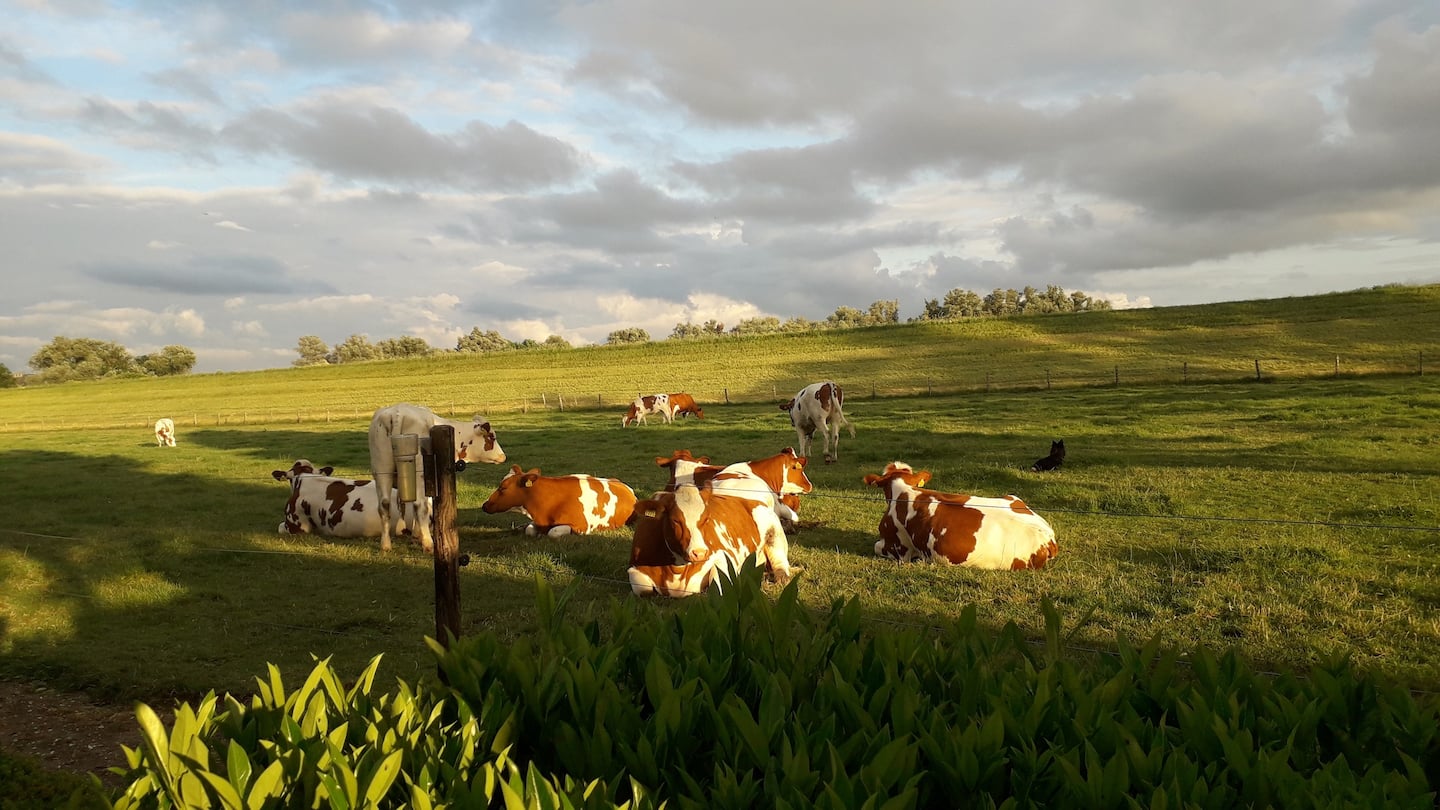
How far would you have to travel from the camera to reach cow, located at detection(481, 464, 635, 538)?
34.3ft

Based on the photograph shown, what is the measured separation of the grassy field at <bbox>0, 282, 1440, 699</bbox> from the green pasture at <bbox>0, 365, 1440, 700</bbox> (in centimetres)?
4

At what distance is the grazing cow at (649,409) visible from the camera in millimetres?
28062

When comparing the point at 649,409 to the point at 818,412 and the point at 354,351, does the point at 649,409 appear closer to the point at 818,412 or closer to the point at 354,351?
the point at 818,412

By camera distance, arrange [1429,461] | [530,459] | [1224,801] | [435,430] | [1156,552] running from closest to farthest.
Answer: [1224,801]
[435,430]
[1156,552]
[1429,461]
[530,459]

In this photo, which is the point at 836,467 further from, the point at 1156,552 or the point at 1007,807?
the point at 1007,807

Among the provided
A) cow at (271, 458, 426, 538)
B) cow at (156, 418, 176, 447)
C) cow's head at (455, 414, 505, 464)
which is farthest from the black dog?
cow at (156, 418, 176, 447)

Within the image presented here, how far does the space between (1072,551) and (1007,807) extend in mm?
7159

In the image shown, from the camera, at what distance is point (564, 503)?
10.6 metres

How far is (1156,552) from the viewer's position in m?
8.48

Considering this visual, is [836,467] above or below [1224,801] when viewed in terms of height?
below

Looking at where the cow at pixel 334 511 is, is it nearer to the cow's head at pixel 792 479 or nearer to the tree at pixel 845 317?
the cow's head at pixel 792 479

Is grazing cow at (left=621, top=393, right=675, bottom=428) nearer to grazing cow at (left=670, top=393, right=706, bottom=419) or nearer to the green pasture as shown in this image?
grazing cow at (left=670, top=393, right=706, bottom=419)

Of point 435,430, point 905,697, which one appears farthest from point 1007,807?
→ point 435,430

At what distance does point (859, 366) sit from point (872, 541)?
3717cm
